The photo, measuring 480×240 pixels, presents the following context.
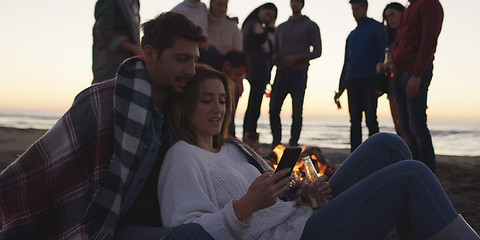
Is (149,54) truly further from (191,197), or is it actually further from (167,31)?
(191,197)

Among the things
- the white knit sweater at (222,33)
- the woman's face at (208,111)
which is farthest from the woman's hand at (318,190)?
the white knit sweater at (222,33)

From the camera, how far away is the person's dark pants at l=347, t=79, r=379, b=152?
19.3 feet

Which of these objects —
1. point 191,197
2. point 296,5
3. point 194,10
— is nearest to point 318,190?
point 191,197

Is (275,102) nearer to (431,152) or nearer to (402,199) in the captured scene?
(431,152)

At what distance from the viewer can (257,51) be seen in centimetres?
664

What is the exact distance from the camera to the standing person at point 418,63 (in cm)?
439

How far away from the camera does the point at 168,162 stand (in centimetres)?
206

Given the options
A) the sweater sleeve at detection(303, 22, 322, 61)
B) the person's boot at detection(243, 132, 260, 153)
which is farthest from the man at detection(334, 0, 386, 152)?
the person's boot at detection(243, 132, 260, 153)

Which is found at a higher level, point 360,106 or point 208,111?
point 208,111

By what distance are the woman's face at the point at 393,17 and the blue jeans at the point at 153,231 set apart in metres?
4.86

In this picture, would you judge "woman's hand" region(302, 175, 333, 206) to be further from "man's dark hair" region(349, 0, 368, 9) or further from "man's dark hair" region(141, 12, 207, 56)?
"man's dark hair" region(349, 0, 368, 9)

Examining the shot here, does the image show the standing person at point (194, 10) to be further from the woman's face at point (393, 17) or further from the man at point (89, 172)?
the man at point (89, 172)

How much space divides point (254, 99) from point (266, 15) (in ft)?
4.48

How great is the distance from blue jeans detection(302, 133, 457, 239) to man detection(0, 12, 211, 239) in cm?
80
